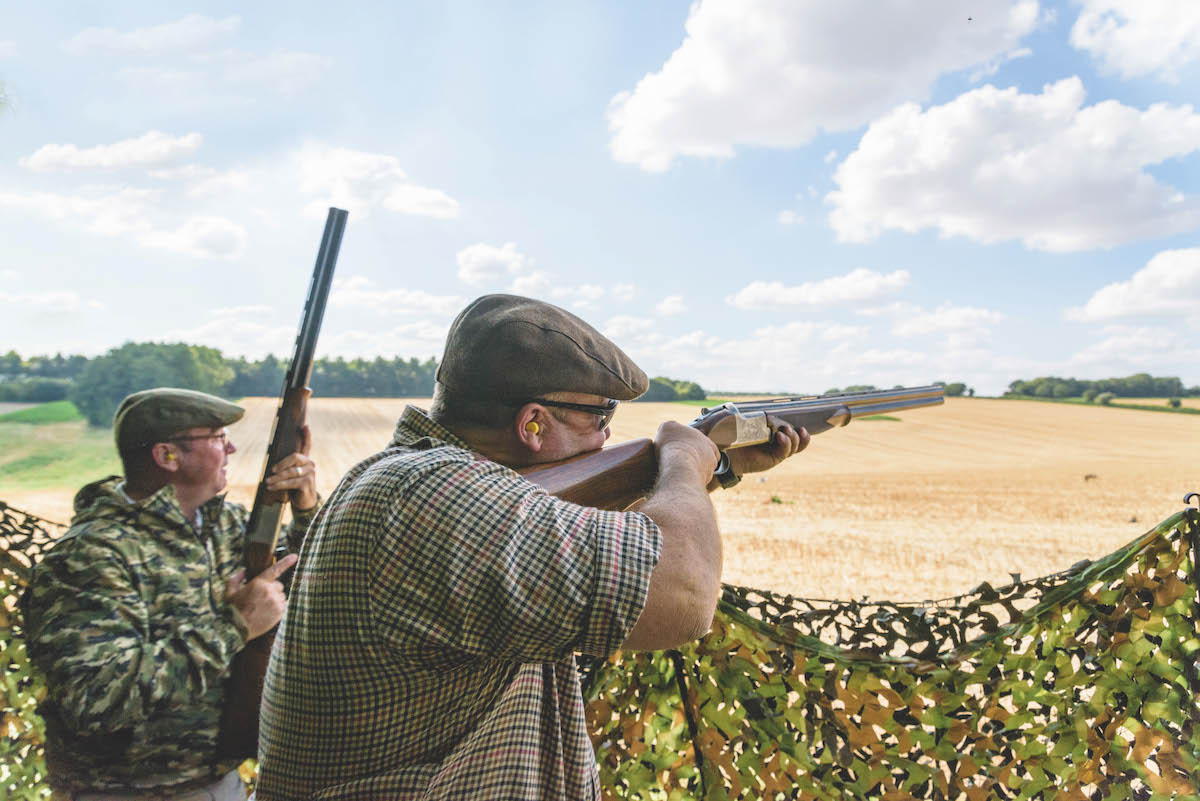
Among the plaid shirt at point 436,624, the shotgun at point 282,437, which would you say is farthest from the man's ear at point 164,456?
the plaid shirt at point 436,624

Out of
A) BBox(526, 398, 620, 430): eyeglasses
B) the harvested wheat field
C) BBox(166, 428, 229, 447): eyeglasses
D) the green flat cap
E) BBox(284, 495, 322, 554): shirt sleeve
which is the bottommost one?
the harvested wheat field

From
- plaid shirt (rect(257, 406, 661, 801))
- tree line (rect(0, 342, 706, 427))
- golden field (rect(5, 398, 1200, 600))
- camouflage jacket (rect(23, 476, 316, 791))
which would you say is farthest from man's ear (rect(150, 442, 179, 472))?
tree line (rect(0, 342, 706, 427))

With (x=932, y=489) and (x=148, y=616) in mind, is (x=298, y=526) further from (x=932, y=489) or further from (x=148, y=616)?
(x=932, y=489)

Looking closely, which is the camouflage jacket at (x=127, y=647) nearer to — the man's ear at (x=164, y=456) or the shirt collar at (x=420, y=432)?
the man's ear at (x=164, y=456)

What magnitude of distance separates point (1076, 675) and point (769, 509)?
23.9 m

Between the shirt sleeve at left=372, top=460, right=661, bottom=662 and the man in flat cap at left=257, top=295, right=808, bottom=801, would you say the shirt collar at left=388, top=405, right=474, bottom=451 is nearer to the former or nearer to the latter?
the man in flat cap at left=257, top=295, right=808, bottom=801

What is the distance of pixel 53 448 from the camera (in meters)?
35.6

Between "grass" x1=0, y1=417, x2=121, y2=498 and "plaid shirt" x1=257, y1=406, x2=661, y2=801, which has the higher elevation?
"plaid shirt" x1=257, y1=406, x2=661, y2=801

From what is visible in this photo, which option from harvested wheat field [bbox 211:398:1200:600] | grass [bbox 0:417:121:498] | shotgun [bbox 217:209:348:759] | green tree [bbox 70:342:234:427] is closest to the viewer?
shotgun [bbox 217:209:348:759]

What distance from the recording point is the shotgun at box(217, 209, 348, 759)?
10.5ft

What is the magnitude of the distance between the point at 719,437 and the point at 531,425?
3.88 ft

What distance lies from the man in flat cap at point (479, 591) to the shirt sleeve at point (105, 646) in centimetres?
137

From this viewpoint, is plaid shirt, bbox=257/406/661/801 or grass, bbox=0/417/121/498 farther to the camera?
grass, bbox=0/417/121/498

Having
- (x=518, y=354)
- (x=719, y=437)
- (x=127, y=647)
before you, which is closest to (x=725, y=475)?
(x=719, y=437)
